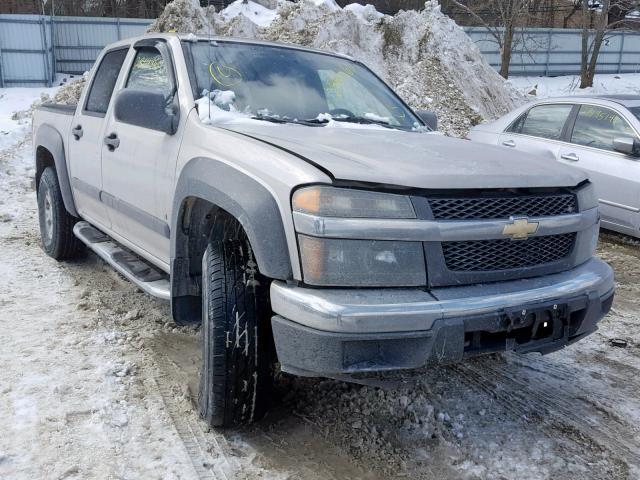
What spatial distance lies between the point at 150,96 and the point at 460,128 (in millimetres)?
9297

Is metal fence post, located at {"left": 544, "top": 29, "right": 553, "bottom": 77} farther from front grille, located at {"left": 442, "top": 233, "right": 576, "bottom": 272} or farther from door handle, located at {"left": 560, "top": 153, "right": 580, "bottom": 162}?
front grille, located at {"left": 442, "top": 233, "right": 576, "bottom": 272}

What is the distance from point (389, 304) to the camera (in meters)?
2.39

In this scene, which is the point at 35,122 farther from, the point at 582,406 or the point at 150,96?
the point at 582,406

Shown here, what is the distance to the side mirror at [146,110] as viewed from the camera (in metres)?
3.36

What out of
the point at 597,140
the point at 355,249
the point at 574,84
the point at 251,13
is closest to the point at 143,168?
the point at 355,249

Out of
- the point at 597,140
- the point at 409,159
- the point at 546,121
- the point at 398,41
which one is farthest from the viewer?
the point at 398,41

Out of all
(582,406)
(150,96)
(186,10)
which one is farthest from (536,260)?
(186,10)

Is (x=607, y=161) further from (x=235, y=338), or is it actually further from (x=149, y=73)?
(x=235, y=338)

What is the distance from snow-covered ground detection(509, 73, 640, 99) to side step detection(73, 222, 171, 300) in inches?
790

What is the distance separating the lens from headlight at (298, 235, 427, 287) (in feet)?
7.93

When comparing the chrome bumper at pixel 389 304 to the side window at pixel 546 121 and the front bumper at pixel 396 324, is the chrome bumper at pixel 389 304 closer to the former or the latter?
the front bumper at pixel 396 324

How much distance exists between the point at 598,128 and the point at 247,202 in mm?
5413

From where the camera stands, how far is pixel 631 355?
4.02m

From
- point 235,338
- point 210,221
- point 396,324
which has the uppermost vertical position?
point 210,221
